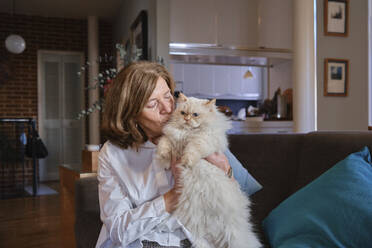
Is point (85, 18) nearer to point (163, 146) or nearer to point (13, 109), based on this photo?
point (13, 109)

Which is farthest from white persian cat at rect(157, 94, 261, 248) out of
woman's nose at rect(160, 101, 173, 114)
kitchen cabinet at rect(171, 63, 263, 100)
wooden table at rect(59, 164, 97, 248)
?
kitchen cabinet at rect(171, 63, 263, 100)

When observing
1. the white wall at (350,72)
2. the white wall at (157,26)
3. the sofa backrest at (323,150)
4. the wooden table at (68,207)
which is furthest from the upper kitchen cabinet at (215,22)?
the sofa backrest at (323,150)

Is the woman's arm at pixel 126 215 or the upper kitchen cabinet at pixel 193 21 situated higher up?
the upper kitchen cabinet at pixel 193 21

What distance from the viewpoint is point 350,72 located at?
3955 mm

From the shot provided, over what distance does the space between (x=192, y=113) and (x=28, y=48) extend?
21.3ft

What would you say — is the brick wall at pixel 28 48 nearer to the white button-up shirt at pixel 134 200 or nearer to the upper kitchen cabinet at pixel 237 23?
the upper kitchen cabinet at pixel 237 23

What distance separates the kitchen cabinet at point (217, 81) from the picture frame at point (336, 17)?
7.82ft

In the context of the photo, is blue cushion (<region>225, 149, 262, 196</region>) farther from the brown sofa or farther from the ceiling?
the ceiling

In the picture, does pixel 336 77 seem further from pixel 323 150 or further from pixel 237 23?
pixel 323 150

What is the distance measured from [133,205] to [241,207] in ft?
1.41

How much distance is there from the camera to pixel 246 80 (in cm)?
624

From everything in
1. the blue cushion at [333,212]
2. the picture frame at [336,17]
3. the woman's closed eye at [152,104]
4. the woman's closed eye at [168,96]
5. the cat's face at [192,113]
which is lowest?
the blue cushion at [333,212]

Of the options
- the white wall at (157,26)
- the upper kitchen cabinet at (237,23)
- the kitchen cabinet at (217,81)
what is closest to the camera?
the white wall at (157,26)

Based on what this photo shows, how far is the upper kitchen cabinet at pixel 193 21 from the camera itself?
14.5 feet
